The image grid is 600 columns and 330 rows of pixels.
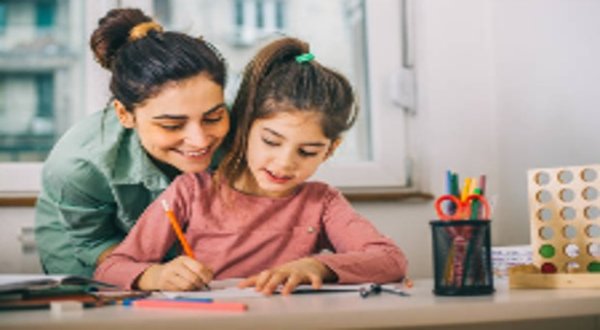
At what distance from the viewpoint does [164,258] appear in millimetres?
1238

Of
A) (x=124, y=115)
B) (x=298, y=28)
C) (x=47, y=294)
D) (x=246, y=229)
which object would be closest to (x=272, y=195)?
(x=246, y=229)

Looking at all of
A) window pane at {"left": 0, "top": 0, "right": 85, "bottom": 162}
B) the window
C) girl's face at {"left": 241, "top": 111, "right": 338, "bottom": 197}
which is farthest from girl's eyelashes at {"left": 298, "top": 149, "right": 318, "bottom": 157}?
window pane at {"left": 0, "top": 0, "right": 85, "bottom": 162}

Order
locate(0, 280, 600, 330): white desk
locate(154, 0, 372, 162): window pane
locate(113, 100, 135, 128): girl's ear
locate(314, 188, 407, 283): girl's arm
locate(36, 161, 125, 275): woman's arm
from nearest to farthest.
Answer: locate(0, 280, 600, 330): white desk < locate(314, 188, 407, 283): girl's arm < locate(113, 100, 135, 128): girl's ear < locate(36, 161, 125, 275): woman's arm < locate(154, 0, 372, 162): window pane

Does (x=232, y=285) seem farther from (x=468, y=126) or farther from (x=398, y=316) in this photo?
(x=468, y=126)

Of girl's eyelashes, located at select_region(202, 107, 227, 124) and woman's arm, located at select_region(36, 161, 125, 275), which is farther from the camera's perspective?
woman's arm, located at select_region(36, 161, 125, 275)

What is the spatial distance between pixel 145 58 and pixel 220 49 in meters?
0.54

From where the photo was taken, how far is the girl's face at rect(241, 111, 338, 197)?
118 cm

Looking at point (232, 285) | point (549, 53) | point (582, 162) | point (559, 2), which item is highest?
point (559, 2)

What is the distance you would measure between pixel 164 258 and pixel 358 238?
1.05 ft

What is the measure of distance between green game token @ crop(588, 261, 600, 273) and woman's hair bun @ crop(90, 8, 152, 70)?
2.71 feet

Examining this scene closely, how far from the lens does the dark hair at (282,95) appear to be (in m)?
1.21

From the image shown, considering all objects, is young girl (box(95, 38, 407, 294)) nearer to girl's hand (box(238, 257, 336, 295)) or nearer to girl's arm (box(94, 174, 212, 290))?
girl's arm (box(94, 174, 212, 290))

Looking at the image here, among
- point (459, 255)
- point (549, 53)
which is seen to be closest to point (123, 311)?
point (459, 255)

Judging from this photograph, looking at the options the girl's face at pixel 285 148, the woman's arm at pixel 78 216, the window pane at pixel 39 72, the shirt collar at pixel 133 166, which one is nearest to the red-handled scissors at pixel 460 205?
the girl's face at pixel 285 148
